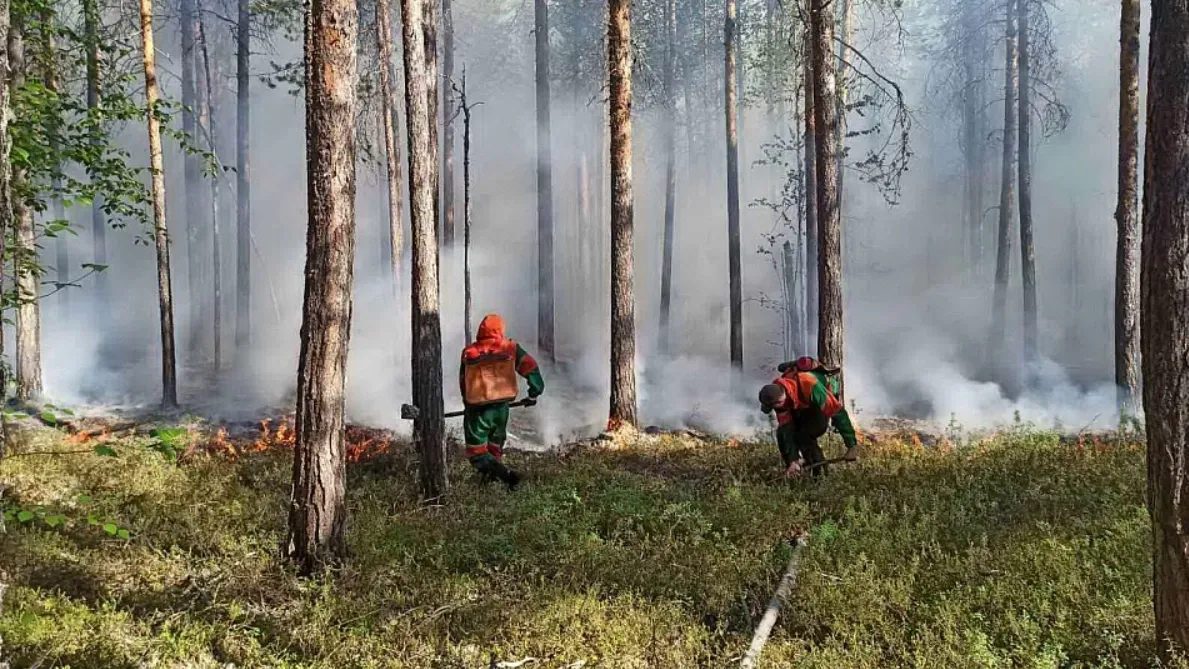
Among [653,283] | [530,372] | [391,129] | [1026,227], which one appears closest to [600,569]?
[530,372]

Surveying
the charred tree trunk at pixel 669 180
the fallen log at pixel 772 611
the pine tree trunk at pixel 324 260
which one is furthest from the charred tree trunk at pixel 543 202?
the fallen log at pixel 772 611

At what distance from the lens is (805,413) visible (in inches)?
296

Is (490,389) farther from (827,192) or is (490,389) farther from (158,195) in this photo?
(158,195)

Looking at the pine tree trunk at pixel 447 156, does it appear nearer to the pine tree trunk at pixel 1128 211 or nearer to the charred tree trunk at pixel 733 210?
the charred tree trunk at pixel 733 210

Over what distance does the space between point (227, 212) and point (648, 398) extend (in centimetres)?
2869

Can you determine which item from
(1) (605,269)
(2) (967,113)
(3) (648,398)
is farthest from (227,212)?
(2) (967,113)

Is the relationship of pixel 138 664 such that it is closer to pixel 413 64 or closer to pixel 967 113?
pixel 413 64

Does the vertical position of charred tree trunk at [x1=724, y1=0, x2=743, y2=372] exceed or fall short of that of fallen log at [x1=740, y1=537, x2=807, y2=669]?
it exceeds it

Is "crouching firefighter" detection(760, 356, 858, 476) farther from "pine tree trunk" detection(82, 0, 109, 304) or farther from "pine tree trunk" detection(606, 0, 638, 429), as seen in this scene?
"pine tree trunk" detection(82, 0, 109, 304)

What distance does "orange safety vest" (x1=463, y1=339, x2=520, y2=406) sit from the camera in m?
8.09

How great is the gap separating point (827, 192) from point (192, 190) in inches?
1139

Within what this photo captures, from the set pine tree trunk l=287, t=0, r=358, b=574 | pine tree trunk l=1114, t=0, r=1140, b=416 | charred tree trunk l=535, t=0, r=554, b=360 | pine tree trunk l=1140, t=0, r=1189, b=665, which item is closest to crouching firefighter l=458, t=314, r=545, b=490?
pine tree trunk l=287, t=0, r=358, b=574

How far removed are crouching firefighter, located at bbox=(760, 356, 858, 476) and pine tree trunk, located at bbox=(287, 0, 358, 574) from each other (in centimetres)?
413

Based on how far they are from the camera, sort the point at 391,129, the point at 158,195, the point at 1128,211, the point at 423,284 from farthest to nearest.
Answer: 1. the point at 391,129
2. the point at 158,195
3. the point at 1128,211
4. the point at 423,284
